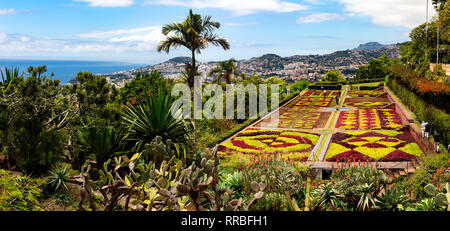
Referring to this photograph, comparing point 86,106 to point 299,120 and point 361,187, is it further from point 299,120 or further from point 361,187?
point 299,120

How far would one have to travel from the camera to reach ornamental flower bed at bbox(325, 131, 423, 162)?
14234 mm

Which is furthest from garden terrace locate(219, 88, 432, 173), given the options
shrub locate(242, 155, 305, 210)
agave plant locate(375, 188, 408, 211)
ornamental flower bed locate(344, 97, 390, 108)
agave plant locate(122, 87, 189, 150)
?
agave plant locate(122, 87, 189, 150)

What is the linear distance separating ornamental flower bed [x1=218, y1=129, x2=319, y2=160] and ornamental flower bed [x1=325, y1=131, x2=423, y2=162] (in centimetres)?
118

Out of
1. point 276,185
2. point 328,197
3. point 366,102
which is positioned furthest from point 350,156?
point 366,102

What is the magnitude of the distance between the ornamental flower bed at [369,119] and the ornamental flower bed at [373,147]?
6.43ft

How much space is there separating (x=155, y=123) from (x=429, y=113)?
46.9ft

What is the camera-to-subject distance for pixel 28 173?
9500 millimetres

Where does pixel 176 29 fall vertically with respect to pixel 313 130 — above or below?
above

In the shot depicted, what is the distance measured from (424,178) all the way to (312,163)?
5.09m

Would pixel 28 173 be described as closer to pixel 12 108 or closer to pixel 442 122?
pixel 12 108

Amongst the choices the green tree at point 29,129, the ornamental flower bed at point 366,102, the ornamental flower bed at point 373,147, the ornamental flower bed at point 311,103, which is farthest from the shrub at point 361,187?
the ornamental flower bed at point 366,102

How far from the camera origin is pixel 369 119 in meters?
23.7
